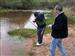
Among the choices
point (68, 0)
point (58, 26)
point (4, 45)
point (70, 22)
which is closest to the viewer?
point (58, 26)

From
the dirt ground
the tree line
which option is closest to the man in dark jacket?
the dirt ground

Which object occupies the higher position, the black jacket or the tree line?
the black jacket

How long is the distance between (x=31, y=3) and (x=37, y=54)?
3079 centimetres

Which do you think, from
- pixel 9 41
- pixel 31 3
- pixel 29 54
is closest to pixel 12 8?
pixel 31 3

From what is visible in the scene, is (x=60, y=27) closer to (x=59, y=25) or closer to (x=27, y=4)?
(x=59, y=25)

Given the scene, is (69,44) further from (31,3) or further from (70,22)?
(31,3)

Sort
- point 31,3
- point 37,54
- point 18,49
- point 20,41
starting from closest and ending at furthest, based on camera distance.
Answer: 1. point 37,54
2. point 18,49
3. point 20,41
4. point 31,3

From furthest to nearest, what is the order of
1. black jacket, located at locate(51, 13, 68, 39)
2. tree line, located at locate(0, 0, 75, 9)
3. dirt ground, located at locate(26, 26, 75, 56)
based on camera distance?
tree line, located at locate(0, 0, 75, 9) < dirt ground, located at locate(26, 26, 75, 56) < black jacket, located at locate(51, 13, 68, 39)

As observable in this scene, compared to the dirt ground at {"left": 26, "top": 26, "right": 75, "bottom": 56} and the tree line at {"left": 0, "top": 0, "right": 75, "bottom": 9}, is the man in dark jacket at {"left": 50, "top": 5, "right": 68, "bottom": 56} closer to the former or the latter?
the dirt ground at {"left": 26, "top": 26, "right": 75, "bottom": 56}

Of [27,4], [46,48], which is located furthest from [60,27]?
[27,4]

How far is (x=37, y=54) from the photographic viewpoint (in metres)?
10.4

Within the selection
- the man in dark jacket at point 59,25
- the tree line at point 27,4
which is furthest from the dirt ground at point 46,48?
the tree line at point 27,4

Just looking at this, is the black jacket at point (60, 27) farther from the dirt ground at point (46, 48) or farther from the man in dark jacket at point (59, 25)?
the dirt ground at point (46, 48)

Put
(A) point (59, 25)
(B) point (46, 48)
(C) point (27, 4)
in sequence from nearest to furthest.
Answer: (A) point (59, 25)
(B) point (46, 48)
(C) point (27, 4)
